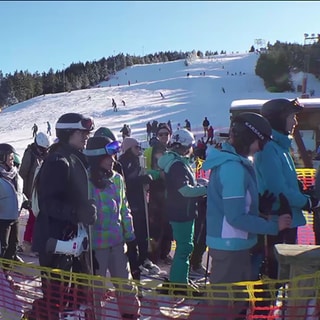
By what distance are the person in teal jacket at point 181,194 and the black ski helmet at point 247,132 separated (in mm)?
1182

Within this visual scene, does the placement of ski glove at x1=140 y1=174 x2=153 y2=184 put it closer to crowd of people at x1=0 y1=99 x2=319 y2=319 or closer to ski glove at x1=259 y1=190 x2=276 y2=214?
crowd of people at x1=0 y1=99 x2=319 y2=319

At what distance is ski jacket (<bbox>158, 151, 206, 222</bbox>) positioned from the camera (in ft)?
14.1

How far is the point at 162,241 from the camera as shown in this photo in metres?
6.13

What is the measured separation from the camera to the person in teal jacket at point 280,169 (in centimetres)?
353

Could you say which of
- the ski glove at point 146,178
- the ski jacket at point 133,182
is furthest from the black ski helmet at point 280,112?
the ski jacket at point 133,182

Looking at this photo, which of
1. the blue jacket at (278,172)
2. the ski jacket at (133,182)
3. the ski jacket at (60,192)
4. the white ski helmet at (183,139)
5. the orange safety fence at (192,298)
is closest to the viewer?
the orange safety fence at (192,298)

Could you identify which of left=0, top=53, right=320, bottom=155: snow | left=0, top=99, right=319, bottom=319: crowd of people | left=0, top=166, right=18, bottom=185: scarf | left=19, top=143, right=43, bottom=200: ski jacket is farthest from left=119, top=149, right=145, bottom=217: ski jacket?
left=0, top=53, right=320, bottom=155: snow

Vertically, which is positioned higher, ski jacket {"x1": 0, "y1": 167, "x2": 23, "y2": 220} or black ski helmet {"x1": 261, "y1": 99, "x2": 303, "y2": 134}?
black ski helmet {"x1": 261, "y1": 99, "x2": 303, "y2": 134}

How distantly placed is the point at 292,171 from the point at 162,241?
2.84 metres

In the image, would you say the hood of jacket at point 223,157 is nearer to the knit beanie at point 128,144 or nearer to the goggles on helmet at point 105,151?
the goggles on helmet at point 105,151

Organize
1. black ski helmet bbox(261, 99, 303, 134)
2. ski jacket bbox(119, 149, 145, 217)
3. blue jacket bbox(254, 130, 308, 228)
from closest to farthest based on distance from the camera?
blue jacket bbox(254, 130, 308, 228), black ski helmet bbox(261, 99, 303, 134), ski jacket bbox(119, 149, 145, 217)

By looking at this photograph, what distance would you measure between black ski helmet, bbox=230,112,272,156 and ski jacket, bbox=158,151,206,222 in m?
1.18

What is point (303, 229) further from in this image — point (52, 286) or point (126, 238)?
point (52, 286)

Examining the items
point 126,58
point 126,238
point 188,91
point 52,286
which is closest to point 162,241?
point 126,238
